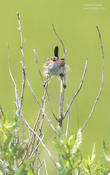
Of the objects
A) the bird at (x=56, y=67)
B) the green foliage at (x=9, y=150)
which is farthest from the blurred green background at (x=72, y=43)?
the green foliage at (x=9, y=150)

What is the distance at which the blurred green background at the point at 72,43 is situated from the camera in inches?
62.7

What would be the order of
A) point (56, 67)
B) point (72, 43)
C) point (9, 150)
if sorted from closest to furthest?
point (9, 150) → point (56, 67) → point (72, 43)

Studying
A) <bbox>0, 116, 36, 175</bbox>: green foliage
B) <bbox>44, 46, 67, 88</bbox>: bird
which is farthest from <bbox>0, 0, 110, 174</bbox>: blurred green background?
<bbox>0, 116, 36, 175</bbox>: green foliage

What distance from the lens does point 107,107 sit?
1.60 meters

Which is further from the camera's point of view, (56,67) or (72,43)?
(72,43)

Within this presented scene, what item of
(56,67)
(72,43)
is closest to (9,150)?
(56,67)

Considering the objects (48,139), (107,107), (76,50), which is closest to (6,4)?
(76,50)

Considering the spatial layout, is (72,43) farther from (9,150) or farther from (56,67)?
(9,150)

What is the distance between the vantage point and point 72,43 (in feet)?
5.29

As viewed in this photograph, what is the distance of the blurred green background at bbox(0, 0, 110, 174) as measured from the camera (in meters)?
1.59

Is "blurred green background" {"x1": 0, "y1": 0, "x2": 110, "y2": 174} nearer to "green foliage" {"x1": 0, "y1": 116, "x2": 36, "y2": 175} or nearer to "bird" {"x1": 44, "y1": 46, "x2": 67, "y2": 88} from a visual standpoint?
"bird" {"x1": 44, "y1": 46, "x2": 67, "y2": 88}

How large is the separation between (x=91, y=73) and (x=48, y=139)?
2.13 feet

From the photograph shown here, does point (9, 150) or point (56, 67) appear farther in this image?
point (56, 67)

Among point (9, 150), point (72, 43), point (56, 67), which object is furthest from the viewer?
point (72, 43)
